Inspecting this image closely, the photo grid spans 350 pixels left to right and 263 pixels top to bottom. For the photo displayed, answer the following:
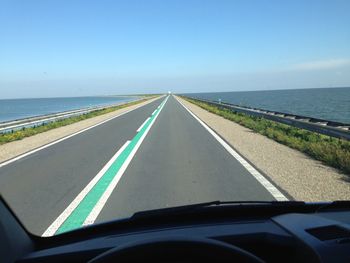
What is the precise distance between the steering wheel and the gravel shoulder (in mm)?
5829

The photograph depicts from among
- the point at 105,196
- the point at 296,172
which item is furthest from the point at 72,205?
the point at 296,172

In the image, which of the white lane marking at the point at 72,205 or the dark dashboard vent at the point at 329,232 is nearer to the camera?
the dark dashboard vent at the point at 329,232

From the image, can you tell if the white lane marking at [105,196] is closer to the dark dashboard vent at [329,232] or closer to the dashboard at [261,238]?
the dashboard at [261,238]

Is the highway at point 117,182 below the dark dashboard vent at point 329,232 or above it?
below

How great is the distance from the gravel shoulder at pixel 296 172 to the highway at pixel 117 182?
35 cm

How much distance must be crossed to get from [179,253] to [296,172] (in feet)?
28.8

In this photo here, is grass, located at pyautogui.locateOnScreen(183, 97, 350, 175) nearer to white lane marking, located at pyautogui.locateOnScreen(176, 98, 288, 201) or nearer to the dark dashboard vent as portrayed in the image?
white lane marking, located at pyautogui.locateOnScreen(176, 98, 288, 201)

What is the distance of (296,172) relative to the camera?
1027 cm

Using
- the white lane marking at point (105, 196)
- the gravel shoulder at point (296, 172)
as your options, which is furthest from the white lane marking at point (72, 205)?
the gravel shoulder at point (296, 172)

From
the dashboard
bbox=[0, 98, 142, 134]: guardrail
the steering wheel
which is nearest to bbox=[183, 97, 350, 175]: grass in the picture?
the dashboard

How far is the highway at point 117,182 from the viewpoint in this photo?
22.7ft

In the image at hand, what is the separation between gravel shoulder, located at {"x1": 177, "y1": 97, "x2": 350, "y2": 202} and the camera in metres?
7.97

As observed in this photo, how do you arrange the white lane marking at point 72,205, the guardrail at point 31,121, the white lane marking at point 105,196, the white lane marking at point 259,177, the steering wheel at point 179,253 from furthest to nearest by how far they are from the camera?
the guardrail at point 31,121 → the white lane marking at point 259,177 → the white lane marking at point 105,196 → the white lane marking at point 72,205 → the steering wheel at point 179,253

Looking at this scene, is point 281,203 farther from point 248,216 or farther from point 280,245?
point 280,245
